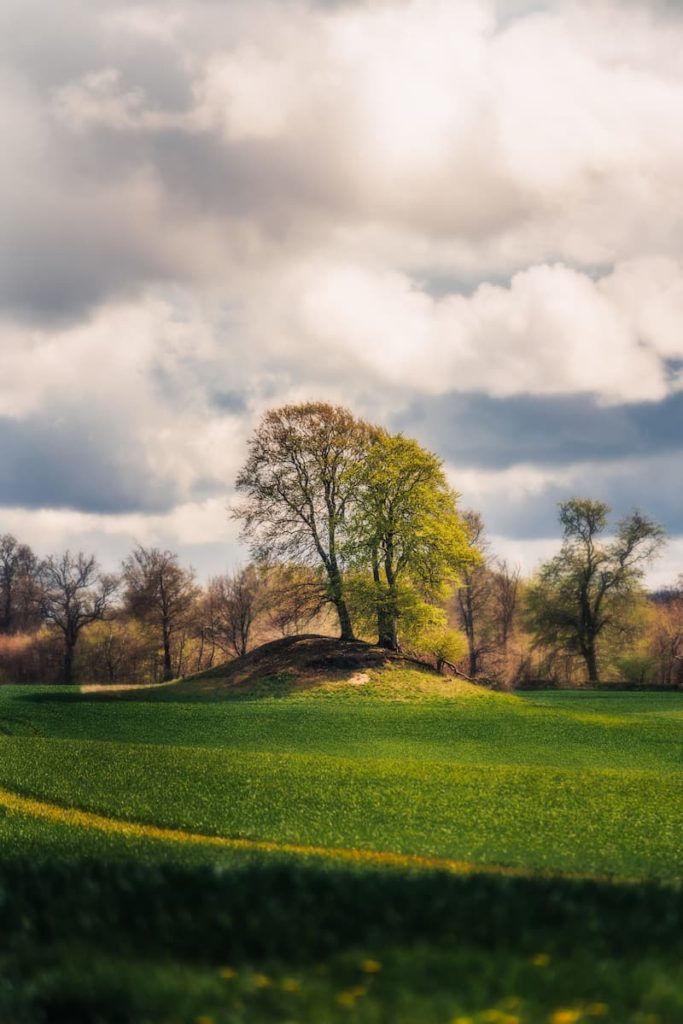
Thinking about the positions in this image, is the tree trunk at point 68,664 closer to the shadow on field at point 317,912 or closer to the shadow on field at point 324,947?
the shadow on field at point 317,912

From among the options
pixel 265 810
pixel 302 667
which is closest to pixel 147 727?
pixel 302 667

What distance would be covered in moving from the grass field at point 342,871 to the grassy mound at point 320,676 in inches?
347

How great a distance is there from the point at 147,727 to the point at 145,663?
51.0 m

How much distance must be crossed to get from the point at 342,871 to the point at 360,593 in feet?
136

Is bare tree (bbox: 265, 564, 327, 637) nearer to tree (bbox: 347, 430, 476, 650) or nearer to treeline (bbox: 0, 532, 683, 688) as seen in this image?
tree (bbox: 347, 430, 476, 650)

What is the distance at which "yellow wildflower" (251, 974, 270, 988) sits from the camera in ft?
19.7

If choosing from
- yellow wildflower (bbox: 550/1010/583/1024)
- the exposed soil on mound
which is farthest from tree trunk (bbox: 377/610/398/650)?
yellow wildflower (bbox: 550/1010/583/1024)

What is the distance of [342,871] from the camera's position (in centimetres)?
991

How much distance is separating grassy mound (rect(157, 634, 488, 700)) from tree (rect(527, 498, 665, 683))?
79.8 feet

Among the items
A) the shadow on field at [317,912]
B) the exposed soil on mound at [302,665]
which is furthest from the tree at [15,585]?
the shadow on field at [317,912]

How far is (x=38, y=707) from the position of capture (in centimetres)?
4438

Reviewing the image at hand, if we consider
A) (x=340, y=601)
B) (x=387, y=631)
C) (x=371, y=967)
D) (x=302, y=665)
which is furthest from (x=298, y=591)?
(x=371, y=967)

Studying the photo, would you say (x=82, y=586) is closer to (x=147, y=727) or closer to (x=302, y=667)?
(x=302, y=667)

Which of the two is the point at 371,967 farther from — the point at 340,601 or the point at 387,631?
the point at 387,631
